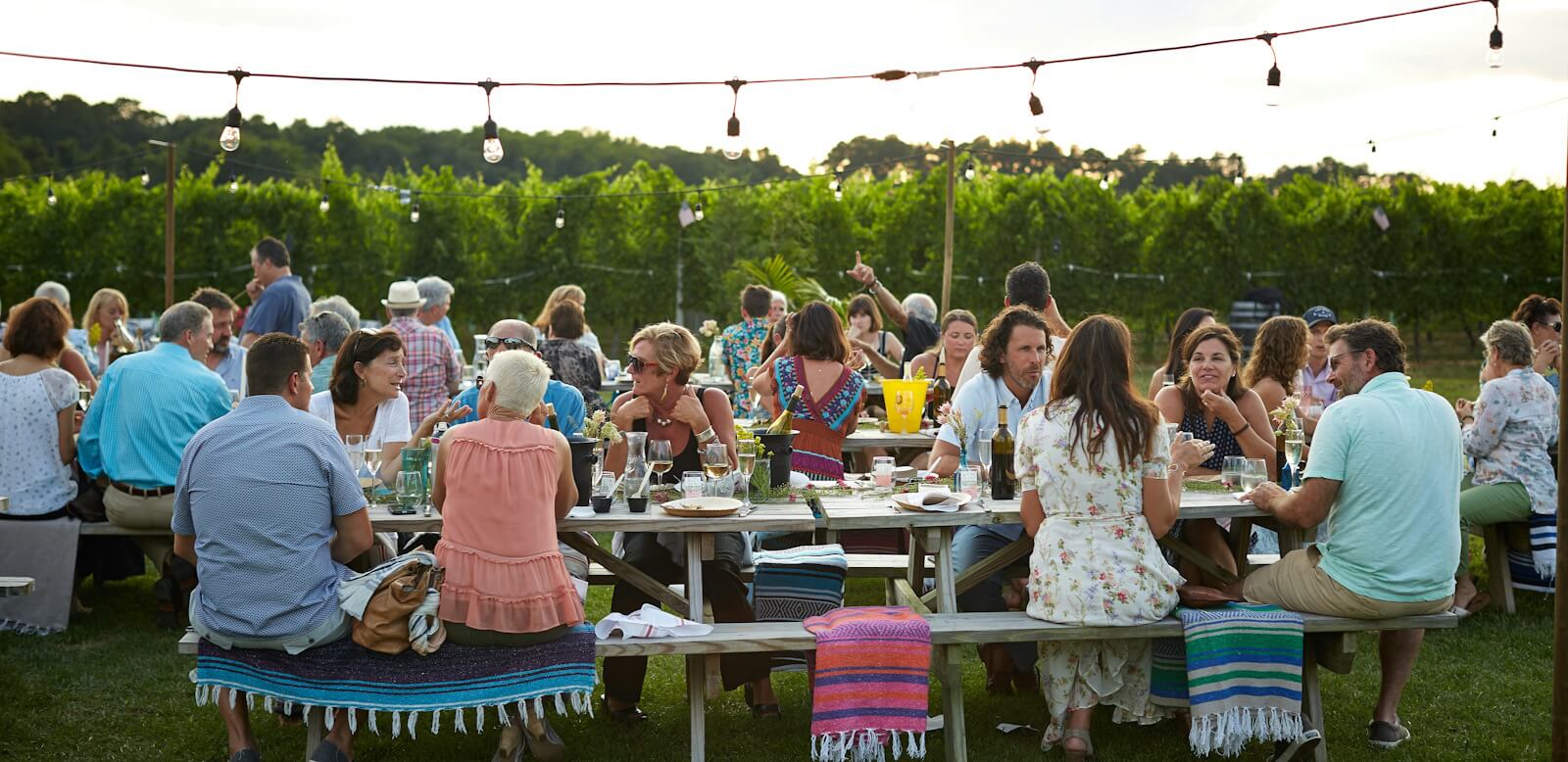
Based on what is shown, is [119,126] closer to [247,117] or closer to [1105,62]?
[247,117]

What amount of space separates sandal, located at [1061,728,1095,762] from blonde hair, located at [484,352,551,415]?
196 centimetres

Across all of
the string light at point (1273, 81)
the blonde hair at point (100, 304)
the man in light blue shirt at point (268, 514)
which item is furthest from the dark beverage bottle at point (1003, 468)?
the blonde hair at point (100, 304)

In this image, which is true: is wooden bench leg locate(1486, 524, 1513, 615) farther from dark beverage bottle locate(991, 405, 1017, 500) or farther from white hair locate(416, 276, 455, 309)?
white hair locate(416, 276, 455, 309)

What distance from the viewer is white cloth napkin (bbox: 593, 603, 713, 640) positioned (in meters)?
3.76

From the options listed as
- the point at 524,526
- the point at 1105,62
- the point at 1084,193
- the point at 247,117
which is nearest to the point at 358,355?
the point at 524,526

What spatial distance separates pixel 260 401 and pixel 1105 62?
4426 millimetres

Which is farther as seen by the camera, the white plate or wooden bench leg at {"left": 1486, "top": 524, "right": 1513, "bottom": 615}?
wooden bench leg at {"left": 1486, "top": 524, "right": 1513, "bottom": 615}

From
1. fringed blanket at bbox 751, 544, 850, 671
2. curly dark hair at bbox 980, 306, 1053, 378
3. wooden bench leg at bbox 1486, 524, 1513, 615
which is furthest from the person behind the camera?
wooden bench leg at bbox 1486, 524, 1513, 615

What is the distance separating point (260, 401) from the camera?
360 centimetres

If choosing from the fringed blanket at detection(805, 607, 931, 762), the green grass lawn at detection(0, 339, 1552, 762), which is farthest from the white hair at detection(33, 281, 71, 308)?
the fringed blanket at detection(805, 607, 931, 762)

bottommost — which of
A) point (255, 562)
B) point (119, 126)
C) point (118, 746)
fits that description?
point (118, 746)

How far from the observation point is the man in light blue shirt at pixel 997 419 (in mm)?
4594

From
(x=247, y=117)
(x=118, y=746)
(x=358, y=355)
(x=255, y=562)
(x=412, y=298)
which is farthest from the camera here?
(x=247, y=117)

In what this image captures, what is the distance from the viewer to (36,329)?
5.56 m
